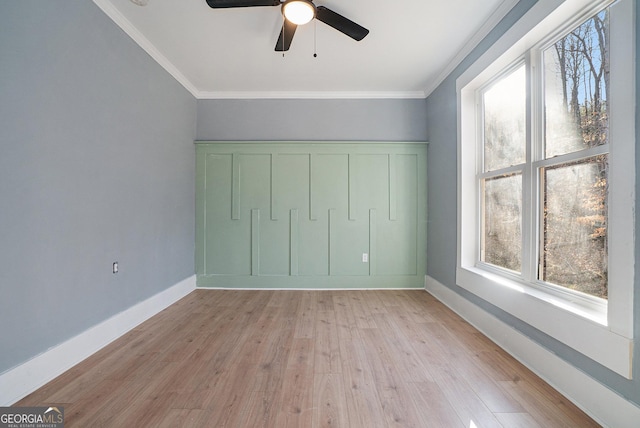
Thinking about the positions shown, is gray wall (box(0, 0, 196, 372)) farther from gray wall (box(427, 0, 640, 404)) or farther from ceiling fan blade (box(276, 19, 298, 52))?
gray wall (box(427, 0, 640, 404))

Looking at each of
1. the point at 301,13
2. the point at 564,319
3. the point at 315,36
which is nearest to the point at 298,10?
the point at 301,13

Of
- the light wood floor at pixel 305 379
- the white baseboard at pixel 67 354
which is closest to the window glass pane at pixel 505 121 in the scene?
the light wood floor at pixel 305 379

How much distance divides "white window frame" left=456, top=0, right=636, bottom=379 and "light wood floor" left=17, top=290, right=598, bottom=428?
0.37 meters

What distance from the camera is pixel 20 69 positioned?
1.49 metres

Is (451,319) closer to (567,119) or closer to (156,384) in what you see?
(567,119)

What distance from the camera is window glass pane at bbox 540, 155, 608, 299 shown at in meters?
1.50

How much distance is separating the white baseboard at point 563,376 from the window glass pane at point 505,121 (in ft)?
4.35

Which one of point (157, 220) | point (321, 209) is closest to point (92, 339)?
point (157, 220)

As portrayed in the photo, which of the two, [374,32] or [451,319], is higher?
[374,32]

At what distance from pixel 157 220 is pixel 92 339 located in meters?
1.18

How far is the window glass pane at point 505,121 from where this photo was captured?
83.0 inches

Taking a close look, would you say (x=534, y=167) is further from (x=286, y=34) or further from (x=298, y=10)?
(x=286, y=34)

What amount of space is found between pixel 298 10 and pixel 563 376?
2.80 m

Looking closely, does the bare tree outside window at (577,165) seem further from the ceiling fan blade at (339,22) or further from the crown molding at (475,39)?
the ceiling fan blade at (339,22)
